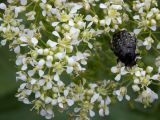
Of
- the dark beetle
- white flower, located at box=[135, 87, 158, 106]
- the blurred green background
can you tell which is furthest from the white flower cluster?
the blurred green background

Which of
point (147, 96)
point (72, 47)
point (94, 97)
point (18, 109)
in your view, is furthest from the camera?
point (18, 109)

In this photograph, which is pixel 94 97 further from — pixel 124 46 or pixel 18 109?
pixel 18 109

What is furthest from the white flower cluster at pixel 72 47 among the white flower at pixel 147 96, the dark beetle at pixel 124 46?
the dark beetle at pixel 124 46

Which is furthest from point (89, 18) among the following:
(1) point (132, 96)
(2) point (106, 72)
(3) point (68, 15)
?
(1) point (132, 96)

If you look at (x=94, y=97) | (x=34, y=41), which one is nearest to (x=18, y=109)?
(x=94, y=97)

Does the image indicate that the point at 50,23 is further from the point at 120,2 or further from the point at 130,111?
the point at 130,111

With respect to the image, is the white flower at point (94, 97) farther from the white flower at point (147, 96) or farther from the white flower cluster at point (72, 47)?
the white flower at point (147, 96)
